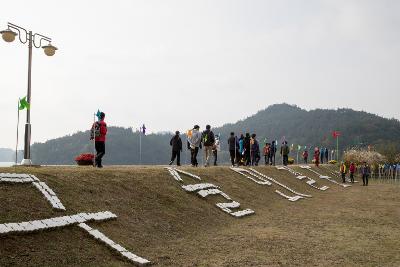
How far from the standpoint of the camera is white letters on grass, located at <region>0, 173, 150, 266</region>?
31.0 ft

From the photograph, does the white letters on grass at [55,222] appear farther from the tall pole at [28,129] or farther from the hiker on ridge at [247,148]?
the hiker on ridge at [247,148]

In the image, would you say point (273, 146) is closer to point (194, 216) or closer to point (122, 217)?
point (194, 216)

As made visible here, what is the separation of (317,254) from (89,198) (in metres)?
6.92

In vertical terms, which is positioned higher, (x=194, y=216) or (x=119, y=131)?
(x=119, y=131)

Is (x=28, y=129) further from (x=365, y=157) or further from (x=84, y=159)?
(x=365, y=157)

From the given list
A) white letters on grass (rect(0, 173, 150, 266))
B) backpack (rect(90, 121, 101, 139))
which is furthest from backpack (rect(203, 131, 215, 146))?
white letters on grass (rect(0, 173, 150, 266))

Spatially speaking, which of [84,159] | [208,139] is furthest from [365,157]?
[84,159]

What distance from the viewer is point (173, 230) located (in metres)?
13.2

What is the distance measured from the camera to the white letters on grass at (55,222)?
9442 millimetres

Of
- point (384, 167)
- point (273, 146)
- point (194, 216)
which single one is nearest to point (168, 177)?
point (194, 216)

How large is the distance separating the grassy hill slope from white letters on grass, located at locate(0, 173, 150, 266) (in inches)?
6.9

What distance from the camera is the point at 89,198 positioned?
12766 mm

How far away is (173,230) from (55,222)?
405 centimetres

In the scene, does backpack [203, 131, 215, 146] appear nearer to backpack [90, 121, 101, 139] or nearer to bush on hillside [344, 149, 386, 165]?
backpack [90, 121, 101, 139]
